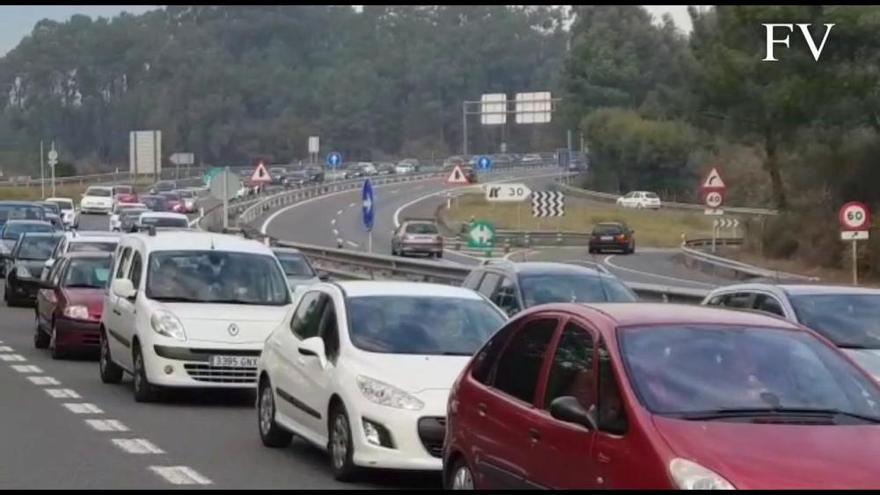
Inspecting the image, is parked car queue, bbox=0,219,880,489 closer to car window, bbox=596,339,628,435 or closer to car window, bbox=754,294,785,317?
car window, bbox=596,339,628,435

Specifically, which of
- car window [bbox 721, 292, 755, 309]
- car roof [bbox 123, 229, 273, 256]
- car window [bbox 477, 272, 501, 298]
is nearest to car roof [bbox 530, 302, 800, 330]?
car window [bbox 721, 292, 755, 309]

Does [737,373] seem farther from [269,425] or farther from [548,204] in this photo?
[548,204]

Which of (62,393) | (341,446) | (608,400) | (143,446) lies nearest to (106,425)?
(143,446)

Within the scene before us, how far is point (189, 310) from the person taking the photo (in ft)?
58.5

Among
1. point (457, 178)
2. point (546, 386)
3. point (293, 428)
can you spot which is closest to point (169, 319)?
point (293, 428)

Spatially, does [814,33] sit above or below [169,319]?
above

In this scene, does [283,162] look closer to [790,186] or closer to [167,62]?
[167,62]

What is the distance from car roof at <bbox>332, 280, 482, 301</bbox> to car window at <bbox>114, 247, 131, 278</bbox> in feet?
20.5

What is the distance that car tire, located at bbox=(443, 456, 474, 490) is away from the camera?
9859mm

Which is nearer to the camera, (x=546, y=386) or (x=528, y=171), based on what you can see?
(x=546, y=386)

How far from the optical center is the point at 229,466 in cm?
1342

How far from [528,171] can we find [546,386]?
376 ft

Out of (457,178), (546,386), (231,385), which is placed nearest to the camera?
(546,386)

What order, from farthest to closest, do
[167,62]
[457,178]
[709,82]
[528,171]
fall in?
[167,62] < [528,171] < [709,82] < [457,178]
